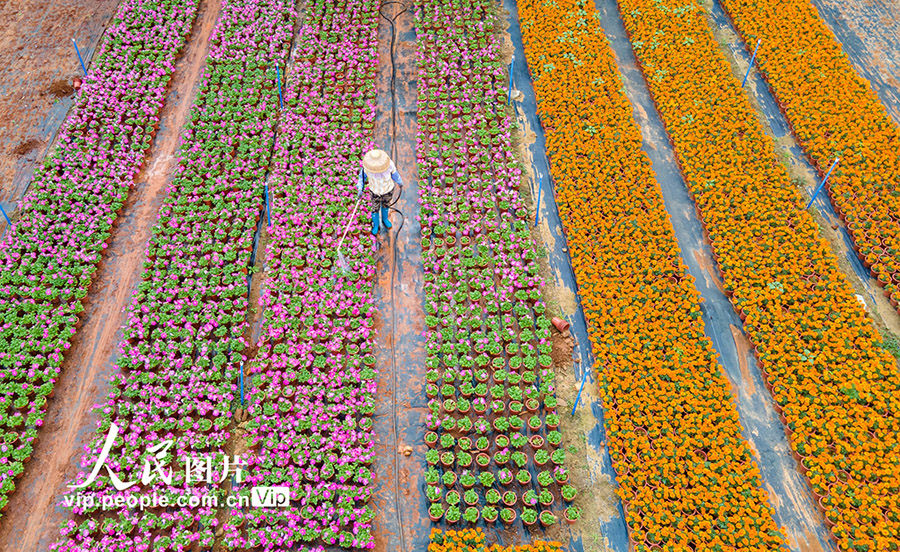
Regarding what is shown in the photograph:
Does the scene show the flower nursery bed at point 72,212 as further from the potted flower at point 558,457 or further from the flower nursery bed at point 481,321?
the potted flower at point 558,457

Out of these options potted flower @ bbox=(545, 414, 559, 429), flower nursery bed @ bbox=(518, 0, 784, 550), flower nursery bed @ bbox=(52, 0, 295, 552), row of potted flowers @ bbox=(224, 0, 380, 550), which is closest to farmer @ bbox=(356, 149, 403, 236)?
row of potted flowers @ bbox=(224, 0, 380, 550)

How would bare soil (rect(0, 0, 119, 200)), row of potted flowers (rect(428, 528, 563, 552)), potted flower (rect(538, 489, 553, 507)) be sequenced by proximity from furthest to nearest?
bare soil (rect(0, 0, 119, 200)) < potted flower (rect(538, 489, 553, 507)) < row of potted flowers (rect(428, 528, 563, 552))

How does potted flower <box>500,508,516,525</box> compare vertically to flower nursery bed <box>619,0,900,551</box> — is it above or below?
below

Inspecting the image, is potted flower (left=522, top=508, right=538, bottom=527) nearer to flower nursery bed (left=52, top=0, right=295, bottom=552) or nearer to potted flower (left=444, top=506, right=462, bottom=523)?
potted flower (left=444, top=506, right=462, bottom=523)

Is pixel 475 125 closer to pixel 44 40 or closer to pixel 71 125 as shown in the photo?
pixel 71 125

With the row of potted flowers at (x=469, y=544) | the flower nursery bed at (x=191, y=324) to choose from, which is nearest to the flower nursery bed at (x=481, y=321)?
the row of potted flowers at (x=469, y=544)

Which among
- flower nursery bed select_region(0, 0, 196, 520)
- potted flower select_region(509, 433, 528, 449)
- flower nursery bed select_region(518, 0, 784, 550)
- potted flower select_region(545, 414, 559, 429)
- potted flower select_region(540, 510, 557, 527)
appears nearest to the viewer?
flower nursery bed select_region(518, 0, 784, 550)

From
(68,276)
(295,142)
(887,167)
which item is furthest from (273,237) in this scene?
(887,167)
